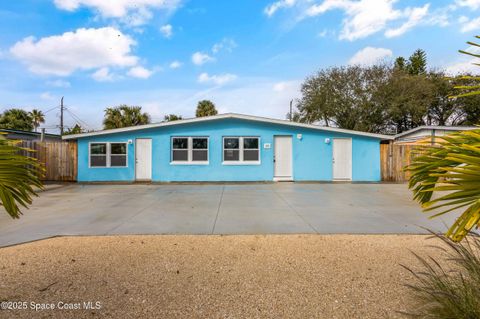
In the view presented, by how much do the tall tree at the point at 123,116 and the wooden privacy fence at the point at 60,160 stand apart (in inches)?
402

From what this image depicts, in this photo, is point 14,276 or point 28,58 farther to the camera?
point 28,58

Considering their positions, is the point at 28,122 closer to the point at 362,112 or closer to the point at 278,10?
the point at 278,10

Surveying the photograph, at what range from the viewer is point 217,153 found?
13.6m

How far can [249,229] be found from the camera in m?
5.17

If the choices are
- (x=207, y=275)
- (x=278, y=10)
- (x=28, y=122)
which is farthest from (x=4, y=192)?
(x=28, y=122)

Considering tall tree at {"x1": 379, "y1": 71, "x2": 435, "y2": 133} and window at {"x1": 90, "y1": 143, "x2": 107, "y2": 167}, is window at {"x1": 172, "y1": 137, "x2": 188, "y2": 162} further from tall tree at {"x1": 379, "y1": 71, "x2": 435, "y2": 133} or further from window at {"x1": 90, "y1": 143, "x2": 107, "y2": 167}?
tall tree at {"x1": 379, "y1": 71, "x2": 435, "y2": 133}

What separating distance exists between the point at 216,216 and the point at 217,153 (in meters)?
Result: 7.58

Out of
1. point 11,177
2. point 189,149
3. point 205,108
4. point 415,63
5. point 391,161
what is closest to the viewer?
point 11,177

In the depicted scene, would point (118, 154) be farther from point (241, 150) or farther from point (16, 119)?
point (16, 119)

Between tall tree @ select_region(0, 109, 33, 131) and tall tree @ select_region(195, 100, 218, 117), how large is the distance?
59.3ft

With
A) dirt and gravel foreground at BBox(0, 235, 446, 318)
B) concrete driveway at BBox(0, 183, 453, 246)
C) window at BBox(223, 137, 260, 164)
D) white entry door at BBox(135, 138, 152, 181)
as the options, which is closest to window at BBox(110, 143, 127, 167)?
white entry door at BBox(135, 138, 152, 181)

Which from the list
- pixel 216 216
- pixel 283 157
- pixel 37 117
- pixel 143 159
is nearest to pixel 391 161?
pixel 283 157

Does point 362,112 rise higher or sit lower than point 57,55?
lower

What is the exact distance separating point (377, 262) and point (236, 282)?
2.05 m
